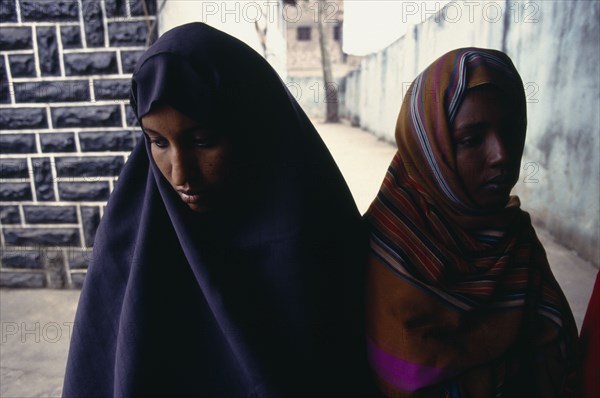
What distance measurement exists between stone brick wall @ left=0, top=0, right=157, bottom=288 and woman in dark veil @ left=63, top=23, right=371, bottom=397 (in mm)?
1792

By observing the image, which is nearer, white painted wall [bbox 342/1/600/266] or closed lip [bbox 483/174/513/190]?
closed lip [bbox 483/174/513/190]

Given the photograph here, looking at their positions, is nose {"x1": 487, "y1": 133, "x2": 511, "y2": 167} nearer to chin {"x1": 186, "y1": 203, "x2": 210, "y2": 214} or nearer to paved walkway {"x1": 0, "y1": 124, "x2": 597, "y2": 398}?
chin {"x1": 186, "y1": 203, "x2": 210, "y2": 214}

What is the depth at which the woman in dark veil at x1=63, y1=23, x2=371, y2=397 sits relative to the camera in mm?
972

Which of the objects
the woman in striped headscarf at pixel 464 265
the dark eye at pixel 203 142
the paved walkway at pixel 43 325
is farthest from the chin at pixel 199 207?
the paved walkway at pixel 43 325

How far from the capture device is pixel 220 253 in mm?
1084

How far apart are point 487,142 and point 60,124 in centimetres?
262

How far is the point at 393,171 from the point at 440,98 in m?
0.23

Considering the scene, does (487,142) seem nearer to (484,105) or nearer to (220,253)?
(484,105)

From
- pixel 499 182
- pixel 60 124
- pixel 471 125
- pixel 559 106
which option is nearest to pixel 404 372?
pixel 499 182

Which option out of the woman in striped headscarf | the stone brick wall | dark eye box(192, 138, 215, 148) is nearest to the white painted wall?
the woman in striped headscarf

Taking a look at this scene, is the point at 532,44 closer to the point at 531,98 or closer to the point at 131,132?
the point at 531,98

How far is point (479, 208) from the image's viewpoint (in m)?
1.08

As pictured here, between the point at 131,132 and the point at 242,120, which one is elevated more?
the point at 242,120

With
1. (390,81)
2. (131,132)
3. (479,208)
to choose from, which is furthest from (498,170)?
(390,81)
